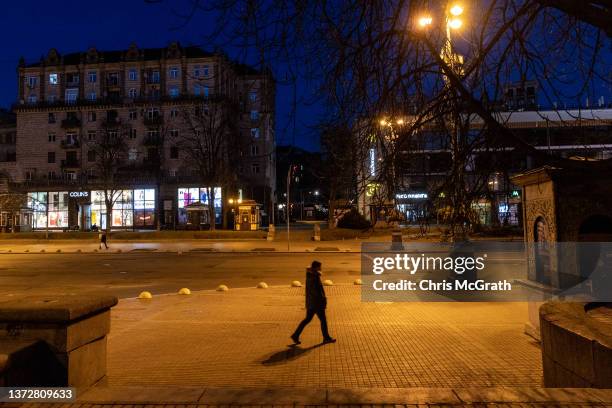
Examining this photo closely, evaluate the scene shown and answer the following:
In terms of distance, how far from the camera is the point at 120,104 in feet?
216

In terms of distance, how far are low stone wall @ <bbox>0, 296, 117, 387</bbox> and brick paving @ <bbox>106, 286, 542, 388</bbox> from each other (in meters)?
1.67

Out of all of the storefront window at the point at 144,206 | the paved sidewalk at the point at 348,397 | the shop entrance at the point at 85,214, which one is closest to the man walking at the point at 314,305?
the paved sidewalk at the point at 348,397

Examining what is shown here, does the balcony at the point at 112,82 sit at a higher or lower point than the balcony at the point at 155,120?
higher

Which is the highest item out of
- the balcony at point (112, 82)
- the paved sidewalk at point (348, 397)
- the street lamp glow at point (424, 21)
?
the balcony at point (112, 82)

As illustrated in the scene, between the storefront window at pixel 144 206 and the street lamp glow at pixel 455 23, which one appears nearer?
the street lamp glow at pixel 455 23

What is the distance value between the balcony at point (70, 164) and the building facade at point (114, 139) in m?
0.14

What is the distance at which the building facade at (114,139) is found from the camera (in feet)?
204

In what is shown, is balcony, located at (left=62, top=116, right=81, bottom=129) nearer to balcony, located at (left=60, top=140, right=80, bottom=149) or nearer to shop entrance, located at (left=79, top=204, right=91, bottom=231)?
balcony, located at (left=60, top=140, right=80, bottom=149)

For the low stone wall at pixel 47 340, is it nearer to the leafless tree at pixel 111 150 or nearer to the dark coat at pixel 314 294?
the dark coat at pixel 314 294

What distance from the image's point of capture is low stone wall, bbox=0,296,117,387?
173 inches

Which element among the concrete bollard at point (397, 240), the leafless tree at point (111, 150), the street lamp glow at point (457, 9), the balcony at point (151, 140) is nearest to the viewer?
the street lamp glow at point (457, 9)

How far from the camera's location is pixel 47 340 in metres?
4.62

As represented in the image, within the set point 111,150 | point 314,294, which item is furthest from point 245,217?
point 314,294

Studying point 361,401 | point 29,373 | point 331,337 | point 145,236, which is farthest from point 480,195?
point 145,236
